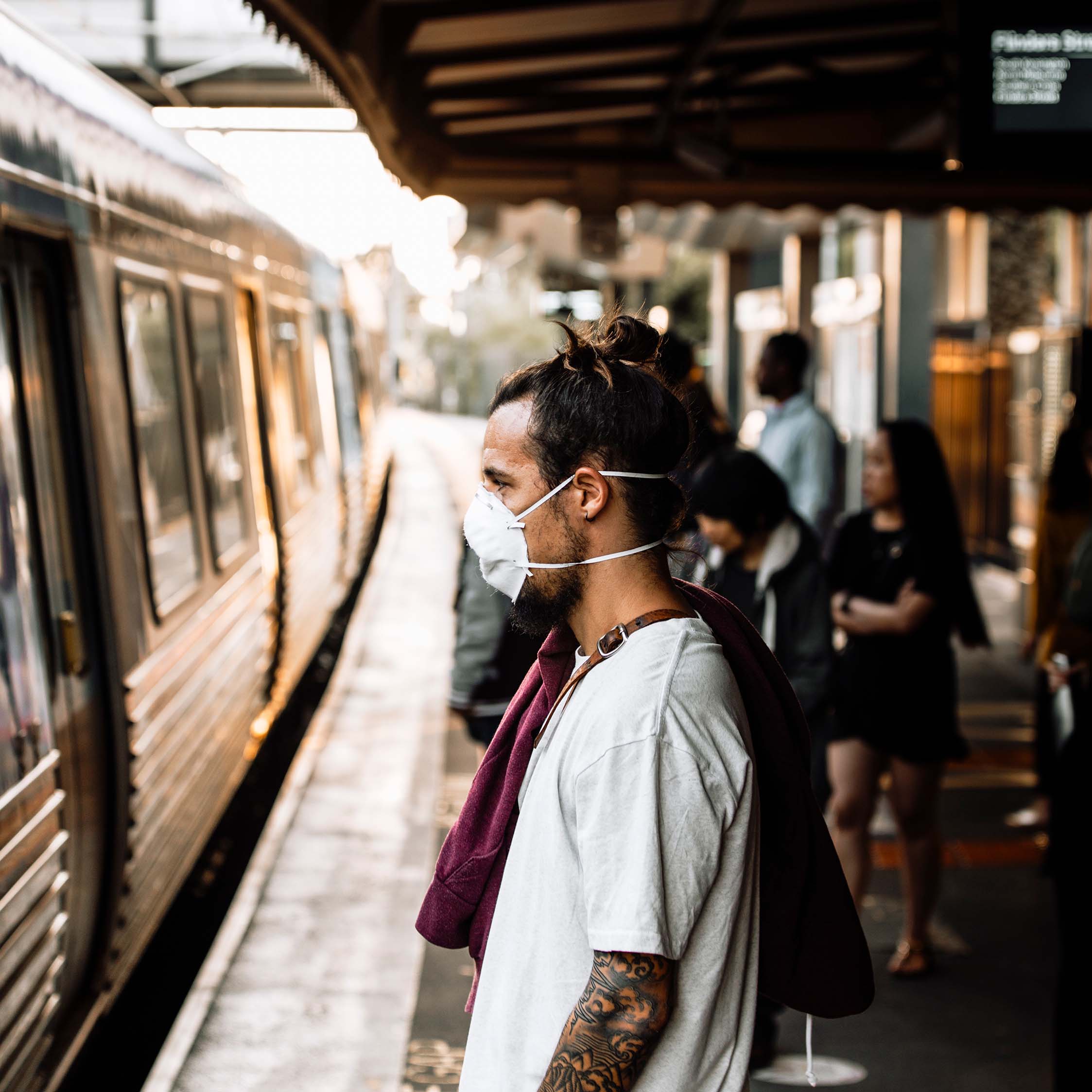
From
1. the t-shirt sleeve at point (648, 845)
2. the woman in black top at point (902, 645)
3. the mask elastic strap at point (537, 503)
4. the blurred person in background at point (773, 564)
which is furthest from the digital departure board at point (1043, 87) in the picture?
the t-shirt sleeve at point (648, 845)

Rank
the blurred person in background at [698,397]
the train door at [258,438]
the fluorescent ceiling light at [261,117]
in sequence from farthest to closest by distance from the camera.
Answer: the fluorescent ceiling light at [261,117] < the train door at [258,438] < the blurred person in background at [698,397]

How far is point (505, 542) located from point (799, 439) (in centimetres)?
380

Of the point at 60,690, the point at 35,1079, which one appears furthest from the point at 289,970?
the point at 60,690

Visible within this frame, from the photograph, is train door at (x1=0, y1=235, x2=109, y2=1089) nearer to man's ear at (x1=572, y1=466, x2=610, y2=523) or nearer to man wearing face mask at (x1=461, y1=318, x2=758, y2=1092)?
man wearing face mask at (x1=461, y1=318, x2=758, y2=1092)

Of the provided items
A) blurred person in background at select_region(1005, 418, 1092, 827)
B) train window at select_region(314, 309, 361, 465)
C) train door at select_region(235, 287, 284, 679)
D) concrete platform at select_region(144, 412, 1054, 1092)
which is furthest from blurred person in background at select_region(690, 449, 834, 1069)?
train window at select_region(314, 309, 361, 465)

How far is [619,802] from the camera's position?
1.56 metres

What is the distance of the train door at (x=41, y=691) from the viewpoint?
118 inches

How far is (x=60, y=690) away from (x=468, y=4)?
118 inches

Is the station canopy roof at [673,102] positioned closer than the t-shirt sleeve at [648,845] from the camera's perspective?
No

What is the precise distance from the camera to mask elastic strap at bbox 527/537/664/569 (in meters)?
1.76

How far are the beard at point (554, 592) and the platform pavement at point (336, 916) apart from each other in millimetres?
2272

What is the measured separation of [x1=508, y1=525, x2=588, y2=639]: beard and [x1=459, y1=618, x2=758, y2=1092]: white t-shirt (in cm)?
11

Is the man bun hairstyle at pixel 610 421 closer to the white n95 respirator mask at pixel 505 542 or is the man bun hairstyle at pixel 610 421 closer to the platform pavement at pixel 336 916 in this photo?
the white n95 respirator mask at pixel 505 542

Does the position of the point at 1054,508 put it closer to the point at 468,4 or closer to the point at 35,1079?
the point at 468,4
